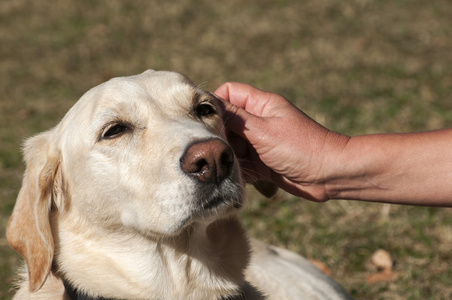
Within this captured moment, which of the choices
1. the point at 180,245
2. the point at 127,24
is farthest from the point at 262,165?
the point at 127,24

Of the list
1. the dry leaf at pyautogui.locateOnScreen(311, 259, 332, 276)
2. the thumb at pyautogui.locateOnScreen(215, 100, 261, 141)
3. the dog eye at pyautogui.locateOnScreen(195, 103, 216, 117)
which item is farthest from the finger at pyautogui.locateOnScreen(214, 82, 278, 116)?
the dry leaf at pyautogui.locateOnScreen(311, 259, 332, 276)

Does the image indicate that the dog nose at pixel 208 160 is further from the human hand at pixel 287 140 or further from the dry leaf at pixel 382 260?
the dry leaf at pixel 382 260

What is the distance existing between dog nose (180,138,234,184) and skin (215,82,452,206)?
60 centimetres

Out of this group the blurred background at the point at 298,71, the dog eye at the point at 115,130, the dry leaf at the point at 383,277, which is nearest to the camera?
the dog eye at the point at 115,130

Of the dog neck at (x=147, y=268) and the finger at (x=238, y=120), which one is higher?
the finger at (x=238, y=120)

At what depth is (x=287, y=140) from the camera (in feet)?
10.4

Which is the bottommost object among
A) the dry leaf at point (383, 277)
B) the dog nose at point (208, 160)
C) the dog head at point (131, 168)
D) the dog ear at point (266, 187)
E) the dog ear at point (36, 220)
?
the dry leaf at point (383, 277)

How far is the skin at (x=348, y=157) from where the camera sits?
3.08 m

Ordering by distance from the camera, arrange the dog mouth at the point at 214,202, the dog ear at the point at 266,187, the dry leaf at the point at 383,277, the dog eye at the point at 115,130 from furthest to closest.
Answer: the dry leaf at the point at 383,277 < the dog ear at the point at 266,187 < the dog eye at the point at 115,130 < the dog mouth at the point at 214,202

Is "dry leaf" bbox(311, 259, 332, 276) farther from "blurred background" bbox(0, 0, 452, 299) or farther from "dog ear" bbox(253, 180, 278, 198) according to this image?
"dog ear" bbox(253, 180, 278, 198)

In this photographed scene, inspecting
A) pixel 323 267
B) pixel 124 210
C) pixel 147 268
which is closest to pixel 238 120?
pixel 124 210

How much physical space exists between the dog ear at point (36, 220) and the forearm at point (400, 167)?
1572 mm

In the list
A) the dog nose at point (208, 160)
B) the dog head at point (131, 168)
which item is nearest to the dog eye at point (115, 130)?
the dog head at point (131, 168)

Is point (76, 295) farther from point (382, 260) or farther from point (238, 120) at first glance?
point (382, 260)
